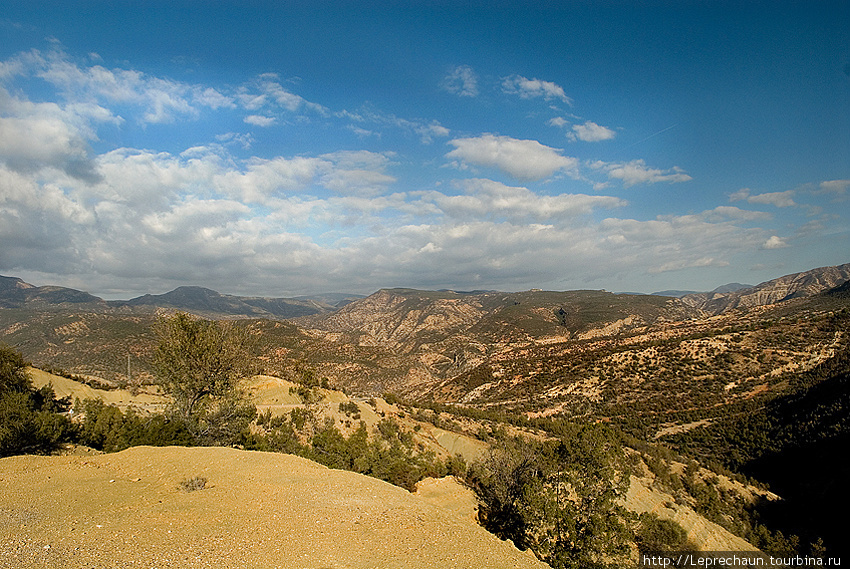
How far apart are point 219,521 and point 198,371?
1833 cm

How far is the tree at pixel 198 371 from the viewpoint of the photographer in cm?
2181

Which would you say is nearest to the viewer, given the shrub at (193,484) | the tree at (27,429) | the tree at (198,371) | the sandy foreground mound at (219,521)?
the sandy foreground mound at (219,521)

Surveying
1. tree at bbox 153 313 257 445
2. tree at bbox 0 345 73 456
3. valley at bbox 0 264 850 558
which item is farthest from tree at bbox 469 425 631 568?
tree at bbox 0 345 73 456

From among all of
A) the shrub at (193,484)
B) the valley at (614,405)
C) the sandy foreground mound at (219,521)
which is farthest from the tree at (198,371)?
the shrub at (193,484)

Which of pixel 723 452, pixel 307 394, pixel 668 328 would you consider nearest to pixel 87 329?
pixel 307 394

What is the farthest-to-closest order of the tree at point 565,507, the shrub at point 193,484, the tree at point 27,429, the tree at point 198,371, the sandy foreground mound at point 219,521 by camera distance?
the tree at point 198,371 < the tree at point 27,429 < the tree at point 565,507 < the shrub at point 193,484 < the sandy foreground mound at point 219,521

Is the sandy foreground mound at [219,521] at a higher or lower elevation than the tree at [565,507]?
higher

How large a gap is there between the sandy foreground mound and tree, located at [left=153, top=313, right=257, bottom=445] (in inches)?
378

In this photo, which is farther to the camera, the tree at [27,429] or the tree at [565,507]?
the tree at [27,429]

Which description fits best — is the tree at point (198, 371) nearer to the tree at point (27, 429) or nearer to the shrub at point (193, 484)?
the tree at point (27, 429)

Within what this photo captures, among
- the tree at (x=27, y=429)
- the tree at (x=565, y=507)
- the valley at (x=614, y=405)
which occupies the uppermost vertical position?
the tree at (x=27, y=429)

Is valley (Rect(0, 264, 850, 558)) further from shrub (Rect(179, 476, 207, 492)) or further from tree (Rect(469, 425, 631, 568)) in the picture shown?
shrub (Rect(179, 476, 207, 492))

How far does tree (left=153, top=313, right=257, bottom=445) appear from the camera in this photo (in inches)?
859

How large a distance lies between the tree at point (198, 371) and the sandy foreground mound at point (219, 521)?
31.5ft
